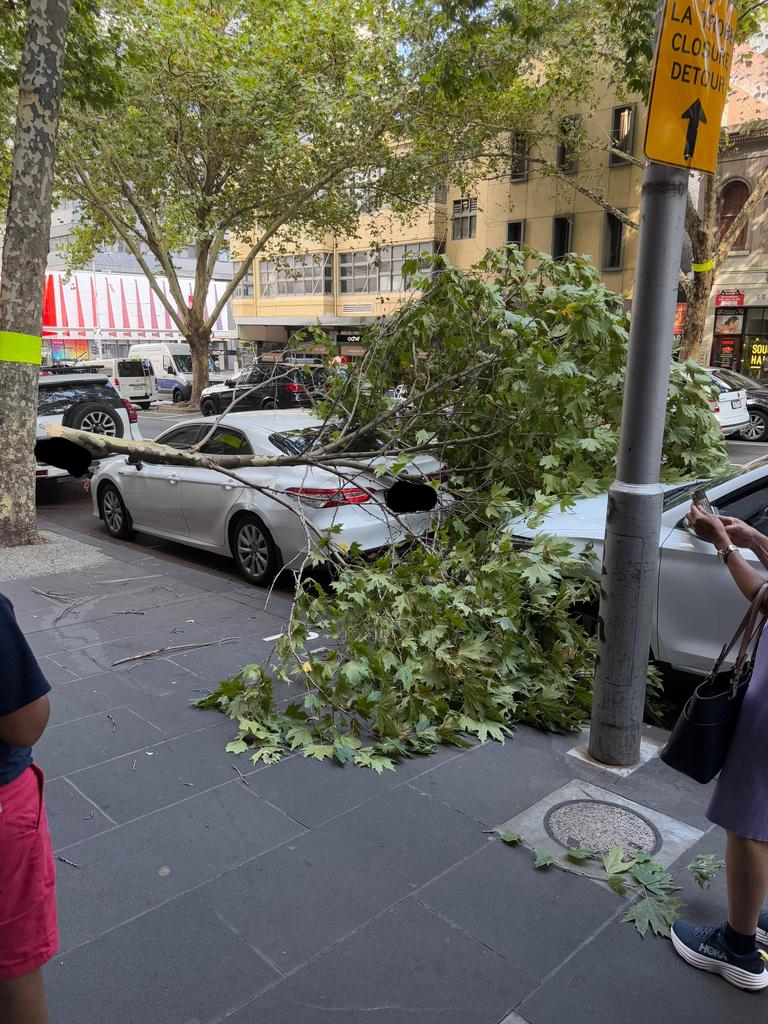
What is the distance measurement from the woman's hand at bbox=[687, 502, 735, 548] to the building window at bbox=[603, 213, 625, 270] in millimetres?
28589

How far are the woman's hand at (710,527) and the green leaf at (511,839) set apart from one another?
1.55m

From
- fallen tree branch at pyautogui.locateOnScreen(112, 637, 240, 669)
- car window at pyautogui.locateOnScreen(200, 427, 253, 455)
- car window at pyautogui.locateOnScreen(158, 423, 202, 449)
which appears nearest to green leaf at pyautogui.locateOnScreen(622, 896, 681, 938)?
fallen tree branch at pyautogui.locateOnScreen(112, 637, 240, 669)

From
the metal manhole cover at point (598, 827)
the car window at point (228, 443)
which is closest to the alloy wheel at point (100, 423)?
the car window at point (228, 443)

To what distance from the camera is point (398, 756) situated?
4160 mm

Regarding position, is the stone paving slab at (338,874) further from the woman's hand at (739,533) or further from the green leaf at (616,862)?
the woman's hand at (739,533)

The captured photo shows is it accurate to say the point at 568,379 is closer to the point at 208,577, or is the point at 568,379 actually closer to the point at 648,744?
the point at 648,744

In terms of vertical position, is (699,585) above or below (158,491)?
above

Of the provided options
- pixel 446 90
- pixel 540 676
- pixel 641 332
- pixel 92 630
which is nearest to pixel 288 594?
pixel 92 630

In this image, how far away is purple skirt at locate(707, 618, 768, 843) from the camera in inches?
Answer: 97.5

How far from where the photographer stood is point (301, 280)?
41875mm

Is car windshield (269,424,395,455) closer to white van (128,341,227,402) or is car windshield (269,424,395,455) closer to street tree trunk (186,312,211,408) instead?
street tree trunk (186,312,211,408)

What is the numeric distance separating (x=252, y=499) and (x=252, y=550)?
1.74 feet

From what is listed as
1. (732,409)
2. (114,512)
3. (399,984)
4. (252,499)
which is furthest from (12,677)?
(732,409)

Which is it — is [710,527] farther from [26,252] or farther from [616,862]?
[26,252]
